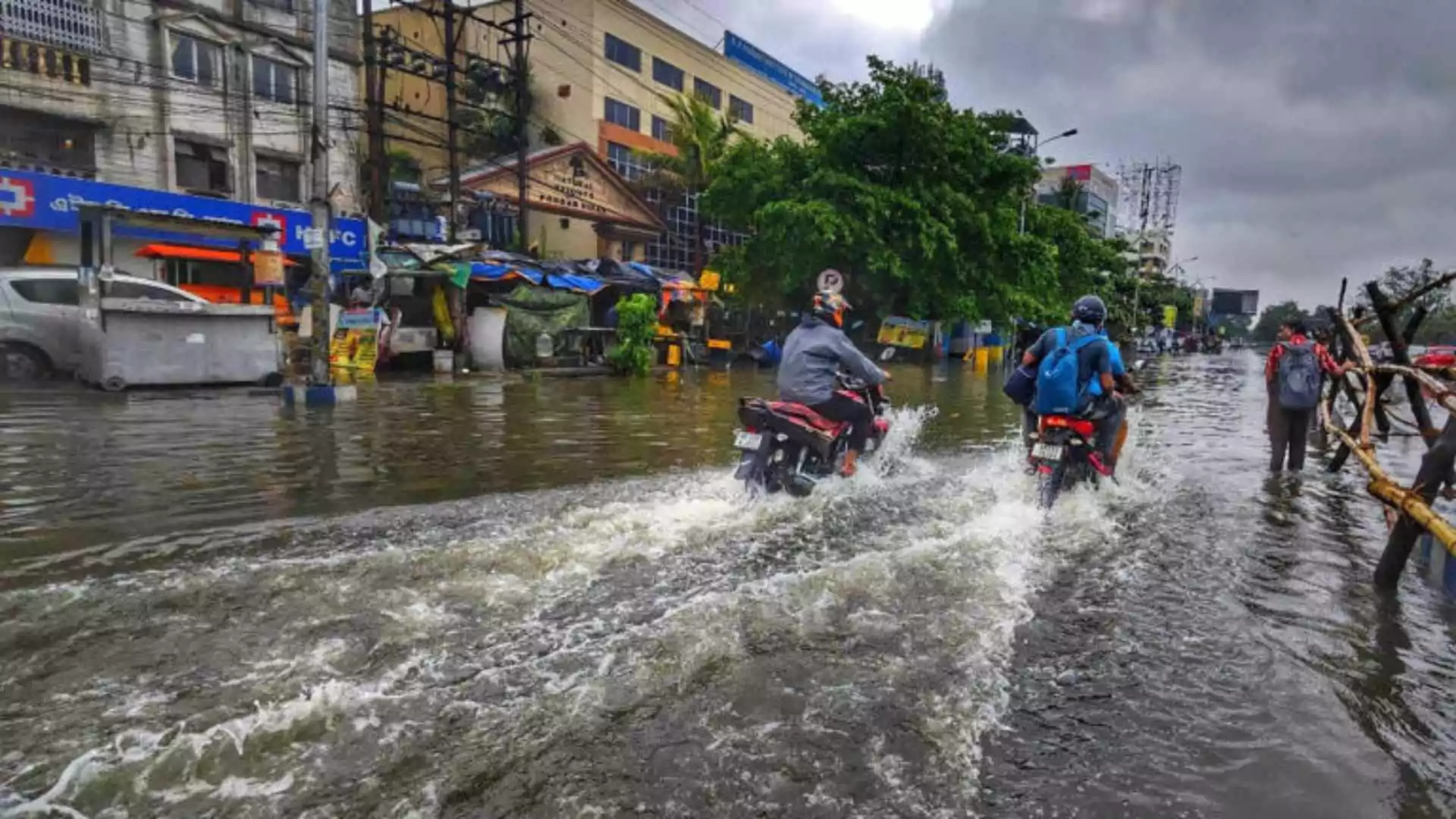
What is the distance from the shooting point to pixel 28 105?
18797 mm

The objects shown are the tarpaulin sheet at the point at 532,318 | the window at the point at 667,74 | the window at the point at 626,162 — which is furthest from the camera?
the window at the point at 667,74

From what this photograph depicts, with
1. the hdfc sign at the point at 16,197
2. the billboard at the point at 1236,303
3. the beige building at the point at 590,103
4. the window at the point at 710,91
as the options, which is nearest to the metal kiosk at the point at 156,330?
the hdfc sign at the point at 16,197

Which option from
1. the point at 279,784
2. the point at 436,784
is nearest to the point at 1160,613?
the point at 436,784

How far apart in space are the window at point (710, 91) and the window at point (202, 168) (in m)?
20.7

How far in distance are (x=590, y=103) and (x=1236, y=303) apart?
291 ft

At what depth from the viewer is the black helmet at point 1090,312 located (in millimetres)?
6469

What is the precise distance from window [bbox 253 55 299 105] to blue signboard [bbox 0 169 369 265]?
4.34 meters

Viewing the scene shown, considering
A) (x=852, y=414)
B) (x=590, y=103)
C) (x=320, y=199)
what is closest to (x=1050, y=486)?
(x=852, y=414)

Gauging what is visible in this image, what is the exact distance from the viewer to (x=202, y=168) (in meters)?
22.0

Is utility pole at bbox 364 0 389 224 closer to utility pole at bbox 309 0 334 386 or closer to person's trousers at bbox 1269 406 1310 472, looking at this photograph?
utility pole at bbox 309 0 334 386

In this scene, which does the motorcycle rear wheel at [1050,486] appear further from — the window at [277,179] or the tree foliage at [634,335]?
the window at [277,179]

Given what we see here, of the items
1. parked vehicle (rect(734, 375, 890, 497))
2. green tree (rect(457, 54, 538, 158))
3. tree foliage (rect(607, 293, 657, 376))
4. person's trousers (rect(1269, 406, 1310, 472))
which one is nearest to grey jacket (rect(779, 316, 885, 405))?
parked vehicle (rect(734, 375, 890, 497))

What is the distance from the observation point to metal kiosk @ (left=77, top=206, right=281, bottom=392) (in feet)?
40.9

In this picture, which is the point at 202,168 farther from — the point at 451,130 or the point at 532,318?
the point at 532,318
